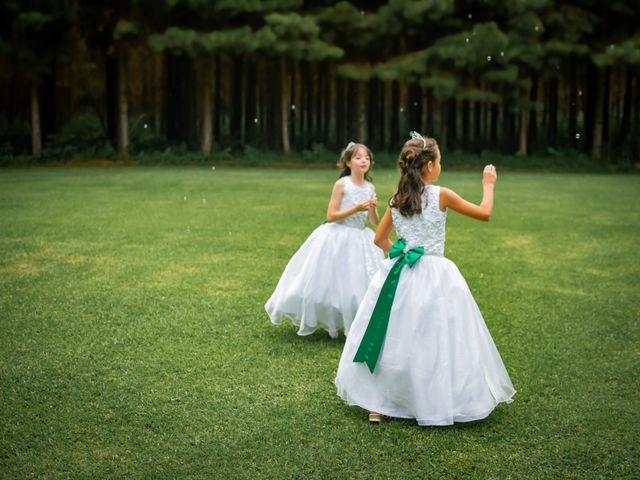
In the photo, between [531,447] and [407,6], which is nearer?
[531,447]

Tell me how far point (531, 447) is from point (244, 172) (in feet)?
69.8

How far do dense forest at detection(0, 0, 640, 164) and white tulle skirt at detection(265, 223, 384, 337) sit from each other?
869 inches

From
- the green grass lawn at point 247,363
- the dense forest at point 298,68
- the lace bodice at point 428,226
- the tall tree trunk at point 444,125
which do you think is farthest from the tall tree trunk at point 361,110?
the lace bodice at point 428,226

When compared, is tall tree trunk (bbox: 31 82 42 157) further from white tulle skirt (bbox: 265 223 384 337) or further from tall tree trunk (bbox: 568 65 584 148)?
white tulle skirt (bbox: 265 223 384 337)

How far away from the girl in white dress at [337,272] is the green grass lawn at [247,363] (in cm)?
24

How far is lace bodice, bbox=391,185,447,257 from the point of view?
463 cm

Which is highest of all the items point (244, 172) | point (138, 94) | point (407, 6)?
point (407, 6)

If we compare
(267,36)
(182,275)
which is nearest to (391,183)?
(267,36)

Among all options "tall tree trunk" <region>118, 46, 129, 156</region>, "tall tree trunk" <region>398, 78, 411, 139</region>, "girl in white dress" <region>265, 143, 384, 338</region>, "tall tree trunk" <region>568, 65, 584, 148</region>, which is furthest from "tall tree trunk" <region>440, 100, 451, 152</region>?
"girl in white dress" <region>265, 143, 384, 338</region>

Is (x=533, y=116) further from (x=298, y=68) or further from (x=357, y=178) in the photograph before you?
(x=357, y=178)

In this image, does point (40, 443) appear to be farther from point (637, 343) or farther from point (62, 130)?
point (62, 130)

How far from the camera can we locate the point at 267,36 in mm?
27125

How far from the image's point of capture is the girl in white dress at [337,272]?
20.1ft

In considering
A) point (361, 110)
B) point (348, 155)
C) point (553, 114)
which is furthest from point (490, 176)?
point (553, 114)
